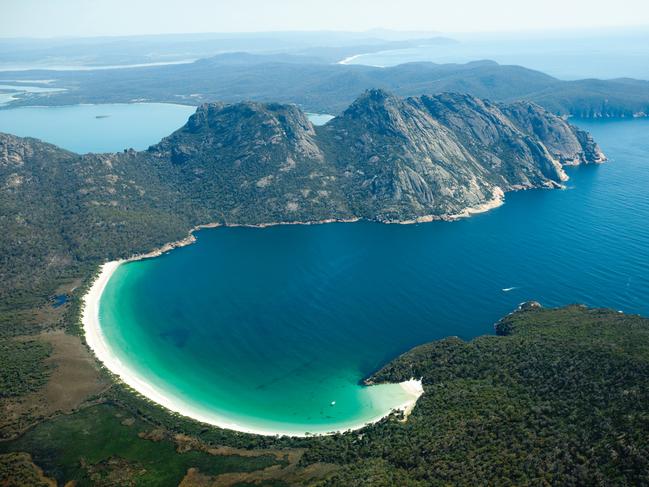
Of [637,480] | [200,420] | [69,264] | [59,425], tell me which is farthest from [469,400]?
[69,264]

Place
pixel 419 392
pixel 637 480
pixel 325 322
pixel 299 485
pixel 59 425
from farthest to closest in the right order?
pixel 325 322 → pixel 419 392 → pixel 59 425 → pixel 299 485 → pixel 637 480

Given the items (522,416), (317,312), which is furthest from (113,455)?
(522,416)

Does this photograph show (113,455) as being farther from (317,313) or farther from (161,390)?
(317,313)

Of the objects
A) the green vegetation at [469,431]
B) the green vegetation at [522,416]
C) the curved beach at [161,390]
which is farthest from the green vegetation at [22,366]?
the green vegetation at [522,416]

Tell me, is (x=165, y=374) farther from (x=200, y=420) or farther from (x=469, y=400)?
(x=469, y=400)

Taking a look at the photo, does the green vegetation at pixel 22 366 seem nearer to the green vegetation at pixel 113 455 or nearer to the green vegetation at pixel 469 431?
the green vegetation at pixel 113 455
